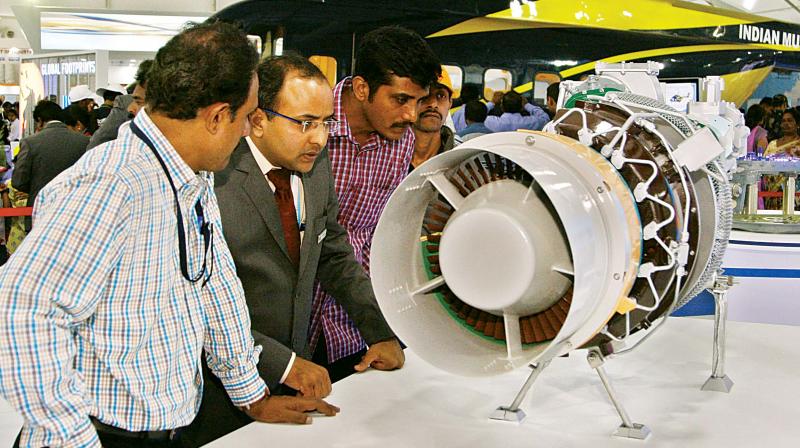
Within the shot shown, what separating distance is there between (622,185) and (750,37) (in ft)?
26.0

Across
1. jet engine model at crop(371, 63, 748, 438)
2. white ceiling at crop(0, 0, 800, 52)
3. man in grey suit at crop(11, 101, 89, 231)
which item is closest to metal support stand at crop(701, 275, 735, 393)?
jet engine model at crop(371, 63, 748, 438)

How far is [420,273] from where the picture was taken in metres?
1.45

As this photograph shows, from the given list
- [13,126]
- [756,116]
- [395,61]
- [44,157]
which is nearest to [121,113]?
[395,61]

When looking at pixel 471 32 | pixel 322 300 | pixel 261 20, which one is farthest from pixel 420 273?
pixel 471 32

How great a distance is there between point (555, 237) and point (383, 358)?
666 mm

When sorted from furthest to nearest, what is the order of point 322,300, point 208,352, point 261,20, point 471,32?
point 471,32 → point 261,20 → point 322,300 → point 208,352

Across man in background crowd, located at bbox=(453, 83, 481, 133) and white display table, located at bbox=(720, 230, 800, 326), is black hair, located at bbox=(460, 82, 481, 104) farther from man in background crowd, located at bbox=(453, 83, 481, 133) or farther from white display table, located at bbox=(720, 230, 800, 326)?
Answer: white display table, located at bbox=(720, 230, 800, 326)

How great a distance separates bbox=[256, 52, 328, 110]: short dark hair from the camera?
183 centimetres

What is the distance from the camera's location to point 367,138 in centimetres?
240

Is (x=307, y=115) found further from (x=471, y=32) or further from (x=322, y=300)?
(x=471, y=32)

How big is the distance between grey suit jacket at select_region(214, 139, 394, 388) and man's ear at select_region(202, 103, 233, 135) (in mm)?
540

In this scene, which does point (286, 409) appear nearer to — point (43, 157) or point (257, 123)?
point (257, 123)

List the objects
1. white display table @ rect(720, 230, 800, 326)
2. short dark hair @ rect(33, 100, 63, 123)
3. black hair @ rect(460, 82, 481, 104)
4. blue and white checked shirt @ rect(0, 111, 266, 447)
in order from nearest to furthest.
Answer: blue and white checked shirt @ rect(0, 111, 266, 447) < white display table @ rect(720, 230, 800, 326) < short dark hair @ rect(33, 100, 63, 123) < black hair @ rect(460, 82, 481, 104)

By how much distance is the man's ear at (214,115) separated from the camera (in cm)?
126
